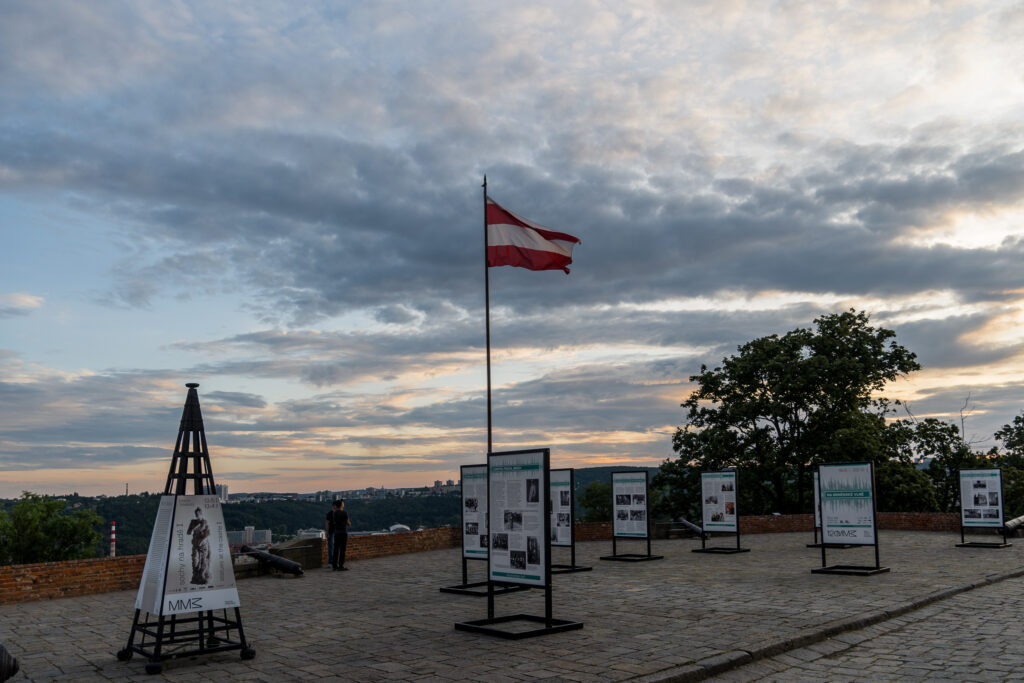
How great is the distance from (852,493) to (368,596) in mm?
9896

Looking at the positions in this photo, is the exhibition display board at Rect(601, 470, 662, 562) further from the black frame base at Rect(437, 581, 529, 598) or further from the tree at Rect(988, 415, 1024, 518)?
the tree at Rect(988, 415, 1024, 518)

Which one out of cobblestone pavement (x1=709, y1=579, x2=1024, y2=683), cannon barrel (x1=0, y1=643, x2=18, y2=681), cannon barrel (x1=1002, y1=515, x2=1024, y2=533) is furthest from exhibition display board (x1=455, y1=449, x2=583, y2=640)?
cannon barrel (x1=1002, y1=515, x2=1024, y2=533)

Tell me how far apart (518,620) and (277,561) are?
895 cm

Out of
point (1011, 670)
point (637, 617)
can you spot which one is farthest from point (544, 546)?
point (1011, 670)

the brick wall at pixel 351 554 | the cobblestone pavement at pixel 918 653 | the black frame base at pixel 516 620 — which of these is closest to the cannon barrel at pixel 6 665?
the black frame base at pixel 516 620

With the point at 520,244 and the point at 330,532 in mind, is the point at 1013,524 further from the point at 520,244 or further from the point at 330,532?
the point at 330,532

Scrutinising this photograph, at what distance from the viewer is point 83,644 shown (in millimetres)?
10094

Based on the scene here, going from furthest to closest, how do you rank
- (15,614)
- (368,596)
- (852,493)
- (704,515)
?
(704,515) → (852,493) → (368,596) → (15,614)

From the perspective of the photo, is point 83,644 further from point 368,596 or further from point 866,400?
point 866,400

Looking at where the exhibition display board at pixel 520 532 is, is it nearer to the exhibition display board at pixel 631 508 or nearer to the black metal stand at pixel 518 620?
the black metal stand at pixel 518 620

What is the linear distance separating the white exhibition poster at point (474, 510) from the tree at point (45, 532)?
2823 cm

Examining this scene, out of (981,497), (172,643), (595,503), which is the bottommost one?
(595,503)

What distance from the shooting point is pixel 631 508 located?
2064 centimetres

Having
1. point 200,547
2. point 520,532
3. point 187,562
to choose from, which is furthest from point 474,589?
point 187,562
